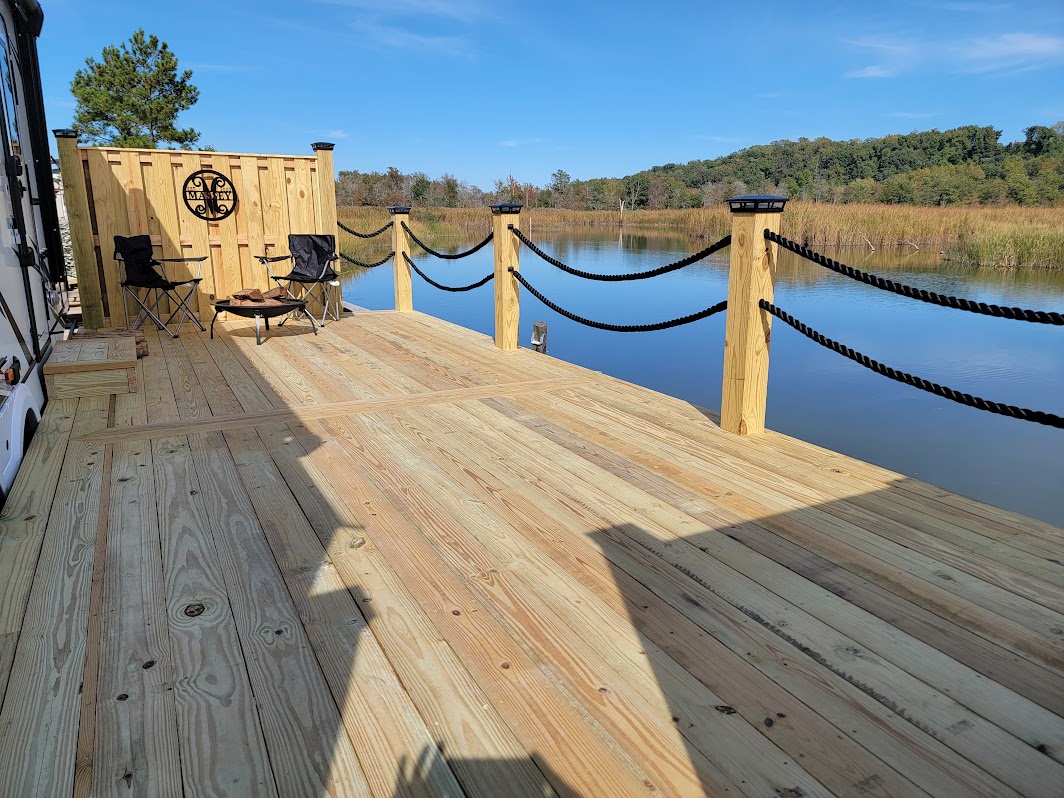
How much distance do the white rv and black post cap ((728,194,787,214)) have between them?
2998mm

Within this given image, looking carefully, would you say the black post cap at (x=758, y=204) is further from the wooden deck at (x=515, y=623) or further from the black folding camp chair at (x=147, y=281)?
the black folding camp chair at (x=147, y=281)

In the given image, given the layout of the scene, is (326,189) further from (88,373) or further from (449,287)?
(88,373)

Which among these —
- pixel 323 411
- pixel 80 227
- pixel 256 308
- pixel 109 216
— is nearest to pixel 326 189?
pixel 109 216

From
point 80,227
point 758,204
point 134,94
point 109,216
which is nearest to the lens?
point 758,204

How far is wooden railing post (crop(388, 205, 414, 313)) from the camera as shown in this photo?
7.30 m

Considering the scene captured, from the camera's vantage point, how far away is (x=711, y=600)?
69.7 inches

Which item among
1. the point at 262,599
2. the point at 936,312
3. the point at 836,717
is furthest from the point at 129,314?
the point at 936,312

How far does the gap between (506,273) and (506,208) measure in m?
0.47

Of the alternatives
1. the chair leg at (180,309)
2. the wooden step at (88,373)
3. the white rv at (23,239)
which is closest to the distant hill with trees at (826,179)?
the chair leg at (180,309)

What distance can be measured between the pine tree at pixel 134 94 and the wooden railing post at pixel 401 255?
1906cm

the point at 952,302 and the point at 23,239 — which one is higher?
the point at 23,239

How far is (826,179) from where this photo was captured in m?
47.7

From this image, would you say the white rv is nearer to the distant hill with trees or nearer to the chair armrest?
the chair armrest

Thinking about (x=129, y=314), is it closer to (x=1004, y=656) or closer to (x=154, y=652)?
(x=154, y=652)
